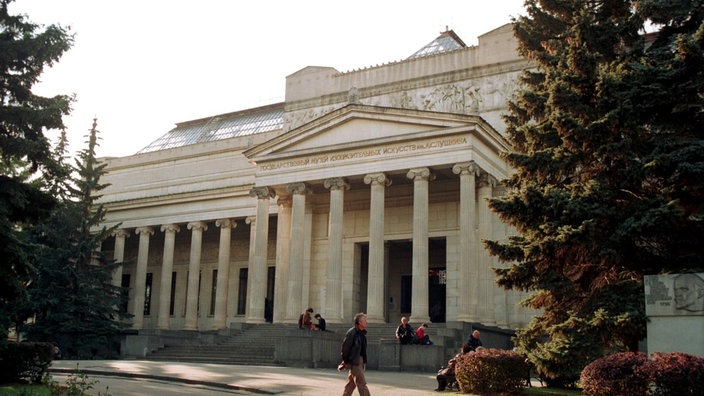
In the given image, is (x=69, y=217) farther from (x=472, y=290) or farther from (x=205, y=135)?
Result: (x=472, y=290)

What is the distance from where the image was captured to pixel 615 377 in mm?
12328

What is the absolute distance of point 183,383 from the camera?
18000 mm

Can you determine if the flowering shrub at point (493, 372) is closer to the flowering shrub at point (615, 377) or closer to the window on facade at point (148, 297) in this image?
the flowering shrub at point (615, 377)

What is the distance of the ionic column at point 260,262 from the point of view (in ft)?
115

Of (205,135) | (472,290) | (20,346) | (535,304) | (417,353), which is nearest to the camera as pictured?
(20,346)

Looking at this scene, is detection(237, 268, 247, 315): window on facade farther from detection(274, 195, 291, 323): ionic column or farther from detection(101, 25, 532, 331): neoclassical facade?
detection(274, 195, 291, 323): ionic column

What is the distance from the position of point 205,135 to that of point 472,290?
29.9 metres

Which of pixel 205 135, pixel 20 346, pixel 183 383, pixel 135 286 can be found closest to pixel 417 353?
pixel 183 383

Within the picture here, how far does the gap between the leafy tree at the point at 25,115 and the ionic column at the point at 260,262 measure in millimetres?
18755

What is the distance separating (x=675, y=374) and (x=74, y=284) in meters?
34.1

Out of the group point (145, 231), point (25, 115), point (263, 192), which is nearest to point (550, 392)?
point (25, 115)

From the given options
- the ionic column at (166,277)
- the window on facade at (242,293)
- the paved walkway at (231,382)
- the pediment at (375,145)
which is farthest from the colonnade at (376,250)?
the ionic column at (166,277)

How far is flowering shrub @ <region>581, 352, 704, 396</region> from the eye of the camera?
36.9 ft

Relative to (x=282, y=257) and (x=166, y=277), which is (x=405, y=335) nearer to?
(x=282, y=257)
